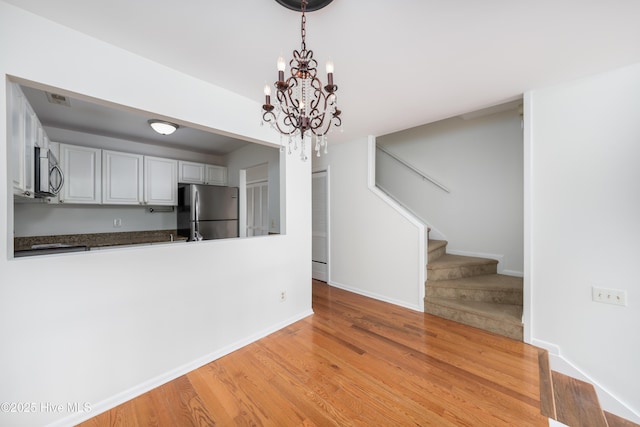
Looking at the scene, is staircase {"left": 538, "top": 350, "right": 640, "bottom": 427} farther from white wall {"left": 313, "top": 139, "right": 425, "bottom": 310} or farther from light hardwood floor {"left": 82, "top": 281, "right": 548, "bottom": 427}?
white wall {"left": 313, "top": 139, "right": 425, "bottom": 310}

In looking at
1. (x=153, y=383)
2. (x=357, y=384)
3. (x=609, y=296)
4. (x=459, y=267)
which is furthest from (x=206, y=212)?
(x=609, y=296)

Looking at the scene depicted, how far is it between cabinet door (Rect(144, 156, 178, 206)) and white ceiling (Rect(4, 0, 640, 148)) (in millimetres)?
2527

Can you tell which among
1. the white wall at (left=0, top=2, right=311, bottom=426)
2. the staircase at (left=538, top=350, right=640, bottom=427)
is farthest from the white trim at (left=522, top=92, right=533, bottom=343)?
the white wall at (left=0, top=2, right=311, bottom=426)

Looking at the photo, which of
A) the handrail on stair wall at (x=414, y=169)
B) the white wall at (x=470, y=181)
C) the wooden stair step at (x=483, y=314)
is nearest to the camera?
the wooden stair step at (x=483, y=314)

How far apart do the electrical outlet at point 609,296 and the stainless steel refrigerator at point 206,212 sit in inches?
172

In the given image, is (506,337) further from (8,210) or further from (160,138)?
(160,138)

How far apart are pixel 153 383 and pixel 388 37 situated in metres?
2.85

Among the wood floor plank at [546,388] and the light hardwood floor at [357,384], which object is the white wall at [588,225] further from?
the light hardwood floor at [357,384]

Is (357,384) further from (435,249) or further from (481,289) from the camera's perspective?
(435,249)

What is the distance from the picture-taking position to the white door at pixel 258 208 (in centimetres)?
442

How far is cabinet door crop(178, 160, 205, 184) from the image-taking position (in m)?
4.08

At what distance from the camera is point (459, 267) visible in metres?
3.14

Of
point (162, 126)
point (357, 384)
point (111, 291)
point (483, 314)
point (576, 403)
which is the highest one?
point (162, 126)

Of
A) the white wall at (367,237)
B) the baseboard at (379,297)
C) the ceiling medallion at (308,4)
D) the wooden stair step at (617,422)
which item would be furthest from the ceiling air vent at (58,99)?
the wooden stair step at (617,422)
